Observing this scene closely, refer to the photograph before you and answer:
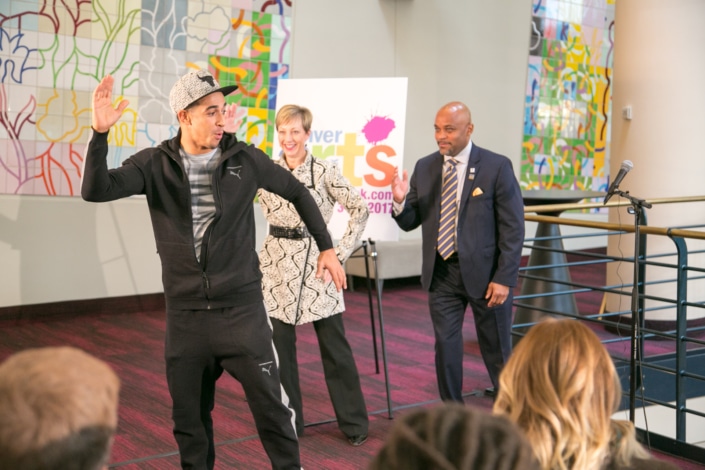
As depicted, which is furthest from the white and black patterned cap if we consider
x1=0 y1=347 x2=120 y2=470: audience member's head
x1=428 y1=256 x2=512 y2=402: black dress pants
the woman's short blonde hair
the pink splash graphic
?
x1=0 y1=347 x2=120 y2=470: audience member's head

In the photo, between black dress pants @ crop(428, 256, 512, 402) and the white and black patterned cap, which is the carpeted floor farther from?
the white and black patterned cap

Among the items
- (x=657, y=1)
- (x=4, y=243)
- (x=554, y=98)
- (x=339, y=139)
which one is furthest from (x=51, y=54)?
(x=554, y=98)

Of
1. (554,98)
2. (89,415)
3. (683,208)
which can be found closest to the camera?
(89,415)

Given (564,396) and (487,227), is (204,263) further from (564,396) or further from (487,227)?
(564,396)

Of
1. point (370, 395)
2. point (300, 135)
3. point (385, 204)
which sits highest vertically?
point (300, 135)

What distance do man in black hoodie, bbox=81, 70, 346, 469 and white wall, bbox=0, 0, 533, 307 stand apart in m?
4.25

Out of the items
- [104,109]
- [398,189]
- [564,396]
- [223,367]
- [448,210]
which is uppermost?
[104,109]

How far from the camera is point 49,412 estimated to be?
1.17m

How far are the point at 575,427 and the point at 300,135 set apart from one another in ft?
9.85

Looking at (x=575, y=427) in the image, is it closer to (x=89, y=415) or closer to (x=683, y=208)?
(x=89, y=415)

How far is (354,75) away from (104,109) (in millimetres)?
6301

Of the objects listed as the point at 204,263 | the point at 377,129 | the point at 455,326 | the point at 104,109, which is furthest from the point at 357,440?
the point at 104,109

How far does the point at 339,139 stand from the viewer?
5.16m

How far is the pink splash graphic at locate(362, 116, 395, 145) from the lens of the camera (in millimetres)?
5020
